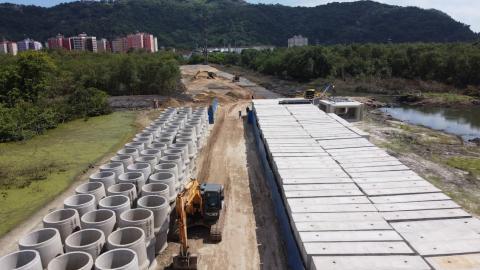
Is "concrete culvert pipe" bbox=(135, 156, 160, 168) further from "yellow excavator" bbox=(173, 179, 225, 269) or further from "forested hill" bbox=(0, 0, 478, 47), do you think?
"forested hill" bbox=(0, 0, 478, 47)

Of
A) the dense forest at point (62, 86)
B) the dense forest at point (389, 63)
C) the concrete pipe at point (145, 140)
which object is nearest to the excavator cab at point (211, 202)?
the concrete pipe at point (145, 140)

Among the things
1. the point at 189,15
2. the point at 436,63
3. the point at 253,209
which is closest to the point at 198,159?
the point at 253,209

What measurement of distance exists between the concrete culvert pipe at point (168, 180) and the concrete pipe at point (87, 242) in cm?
370

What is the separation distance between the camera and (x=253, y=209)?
16281 millimetres

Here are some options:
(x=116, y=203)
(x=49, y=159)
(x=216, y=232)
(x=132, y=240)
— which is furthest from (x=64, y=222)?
(x=49, y=159)

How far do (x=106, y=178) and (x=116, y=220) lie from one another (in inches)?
125

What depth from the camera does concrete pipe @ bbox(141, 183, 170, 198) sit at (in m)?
14.0

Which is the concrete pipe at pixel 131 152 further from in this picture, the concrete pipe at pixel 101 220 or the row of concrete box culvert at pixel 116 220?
the concrete pipe at pixel 101 220

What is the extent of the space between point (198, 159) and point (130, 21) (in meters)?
165

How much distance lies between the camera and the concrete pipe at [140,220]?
38.7ft

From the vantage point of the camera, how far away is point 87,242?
449 inches

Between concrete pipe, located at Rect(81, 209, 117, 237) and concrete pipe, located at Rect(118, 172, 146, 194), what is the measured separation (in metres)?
2.41

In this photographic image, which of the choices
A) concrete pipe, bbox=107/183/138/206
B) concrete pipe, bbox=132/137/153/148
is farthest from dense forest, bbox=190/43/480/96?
concrete pipe, bbox=107/183/138/206

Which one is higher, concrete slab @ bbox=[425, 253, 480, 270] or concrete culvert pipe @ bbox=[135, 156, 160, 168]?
concrete culvert pipe @ bbox=[135, 156, 160, 168]
